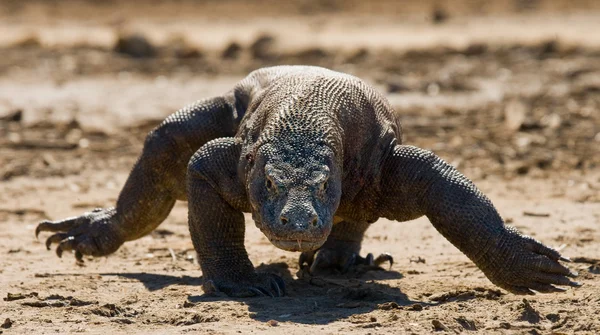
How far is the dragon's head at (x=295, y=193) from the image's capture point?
618cm

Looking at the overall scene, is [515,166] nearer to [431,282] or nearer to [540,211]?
[540,211]

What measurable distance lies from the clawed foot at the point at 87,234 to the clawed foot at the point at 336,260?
152 cm

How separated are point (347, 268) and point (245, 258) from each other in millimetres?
1124

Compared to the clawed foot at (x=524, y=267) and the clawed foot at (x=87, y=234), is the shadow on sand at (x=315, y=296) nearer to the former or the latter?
the clawed foot at (x=524, y=267)

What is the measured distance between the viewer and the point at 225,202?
24.3ft

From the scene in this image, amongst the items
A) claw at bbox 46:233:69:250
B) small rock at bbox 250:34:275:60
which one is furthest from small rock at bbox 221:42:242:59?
claw at bbox 46:233:69:250

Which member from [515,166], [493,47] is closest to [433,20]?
[493,47]

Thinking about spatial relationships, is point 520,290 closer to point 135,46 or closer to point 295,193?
point 295,193

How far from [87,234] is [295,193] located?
9.97 feet

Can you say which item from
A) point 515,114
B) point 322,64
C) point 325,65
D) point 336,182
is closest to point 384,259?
point 336,182

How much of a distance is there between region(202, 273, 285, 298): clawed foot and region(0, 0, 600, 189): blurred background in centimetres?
424

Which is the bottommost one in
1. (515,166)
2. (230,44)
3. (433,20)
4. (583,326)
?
(583,326)

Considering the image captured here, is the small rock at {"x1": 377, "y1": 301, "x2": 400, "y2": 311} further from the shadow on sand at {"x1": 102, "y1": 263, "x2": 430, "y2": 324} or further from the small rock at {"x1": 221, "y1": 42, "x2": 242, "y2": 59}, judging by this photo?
the small rock at {"x1": 221, "y1": 42, "x2": 242, "y2": 59}

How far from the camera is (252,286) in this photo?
7.27 meters
